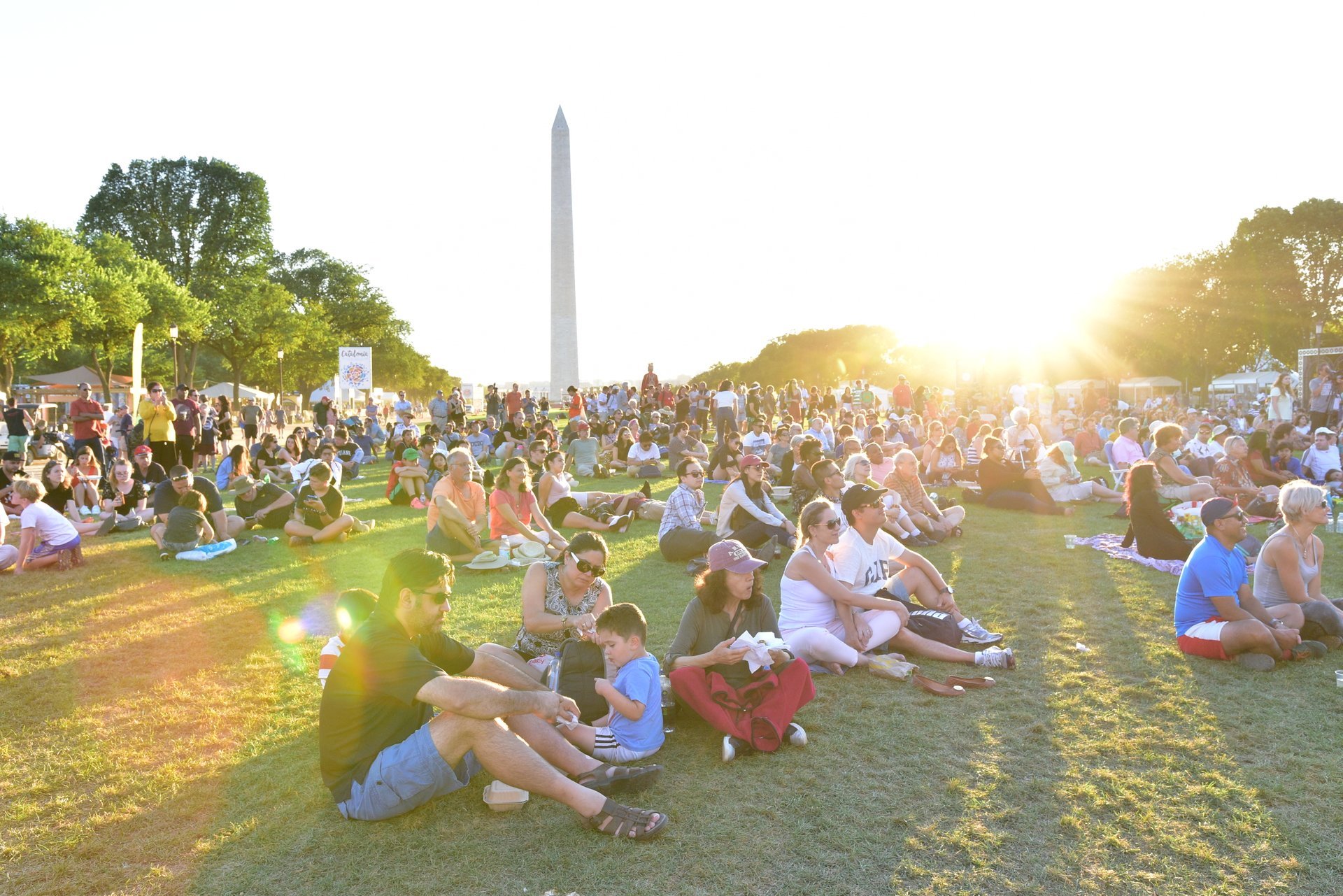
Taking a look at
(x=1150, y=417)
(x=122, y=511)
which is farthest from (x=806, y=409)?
(x=122, y=511)

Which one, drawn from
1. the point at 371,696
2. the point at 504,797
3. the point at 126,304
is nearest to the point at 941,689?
the point at 504,797

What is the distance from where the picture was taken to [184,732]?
5.42 meters

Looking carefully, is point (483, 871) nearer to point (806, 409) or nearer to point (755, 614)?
point (755, 614)

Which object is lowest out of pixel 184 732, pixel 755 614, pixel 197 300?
pixel 184 732

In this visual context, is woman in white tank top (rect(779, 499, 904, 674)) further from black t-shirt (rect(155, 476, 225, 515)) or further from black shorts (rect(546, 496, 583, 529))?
black t-shirt (rect(155, 476, 225, 515))

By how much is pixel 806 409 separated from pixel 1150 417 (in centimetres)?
1070

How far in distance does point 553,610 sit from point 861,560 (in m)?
2.33

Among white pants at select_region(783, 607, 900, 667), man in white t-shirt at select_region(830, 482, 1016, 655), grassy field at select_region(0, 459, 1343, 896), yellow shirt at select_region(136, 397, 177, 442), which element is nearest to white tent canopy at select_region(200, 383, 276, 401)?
yellow shirt at select_region(136, 397, 177, 442)

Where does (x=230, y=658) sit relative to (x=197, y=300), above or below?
below

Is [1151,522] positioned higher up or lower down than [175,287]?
lower down

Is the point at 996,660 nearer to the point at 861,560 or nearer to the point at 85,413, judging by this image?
the point at 861,560

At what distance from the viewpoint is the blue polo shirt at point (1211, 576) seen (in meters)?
5.95

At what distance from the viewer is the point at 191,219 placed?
164 ft

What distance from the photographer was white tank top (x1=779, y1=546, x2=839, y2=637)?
6148 mm
